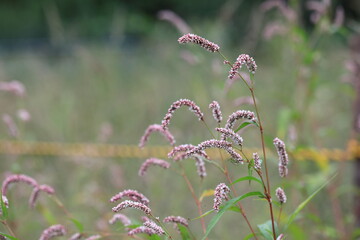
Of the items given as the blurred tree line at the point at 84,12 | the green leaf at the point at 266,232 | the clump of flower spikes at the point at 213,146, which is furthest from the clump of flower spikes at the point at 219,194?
the blurred tree line at the point at 84,12

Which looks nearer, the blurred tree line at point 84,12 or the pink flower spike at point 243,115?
the pink flower spike at point 243,115

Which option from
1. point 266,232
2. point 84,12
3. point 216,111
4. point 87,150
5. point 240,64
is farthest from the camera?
point 84,12

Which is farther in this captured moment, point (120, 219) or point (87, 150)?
point (87, 150)

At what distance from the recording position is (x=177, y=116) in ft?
19.1

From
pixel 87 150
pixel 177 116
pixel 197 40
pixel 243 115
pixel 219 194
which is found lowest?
pixel 219 194

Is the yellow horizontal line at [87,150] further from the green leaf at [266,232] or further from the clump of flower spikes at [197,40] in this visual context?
the clump of flower spikes at [197,40]

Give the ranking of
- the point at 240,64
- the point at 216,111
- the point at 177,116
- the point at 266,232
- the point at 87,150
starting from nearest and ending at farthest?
the point at 240,64 → the point at 216,111 → the point at 266,232 → the point at 87,150 → the point at 177,116

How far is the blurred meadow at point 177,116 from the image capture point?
3.11 meters

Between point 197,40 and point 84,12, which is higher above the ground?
point 84,12

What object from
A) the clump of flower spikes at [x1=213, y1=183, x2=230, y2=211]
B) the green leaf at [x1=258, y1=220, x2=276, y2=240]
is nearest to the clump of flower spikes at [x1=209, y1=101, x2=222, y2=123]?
the clump of flower spikes at [x1=213, y1=183, x2=230, y2=211]

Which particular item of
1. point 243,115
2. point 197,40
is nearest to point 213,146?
point 243,115

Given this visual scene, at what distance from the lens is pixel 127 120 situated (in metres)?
5.75

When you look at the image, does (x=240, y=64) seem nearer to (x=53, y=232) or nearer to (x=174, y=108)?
(x=174, y=108)

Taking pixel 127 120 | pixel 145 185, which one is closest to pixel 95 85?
pixel 127 120
